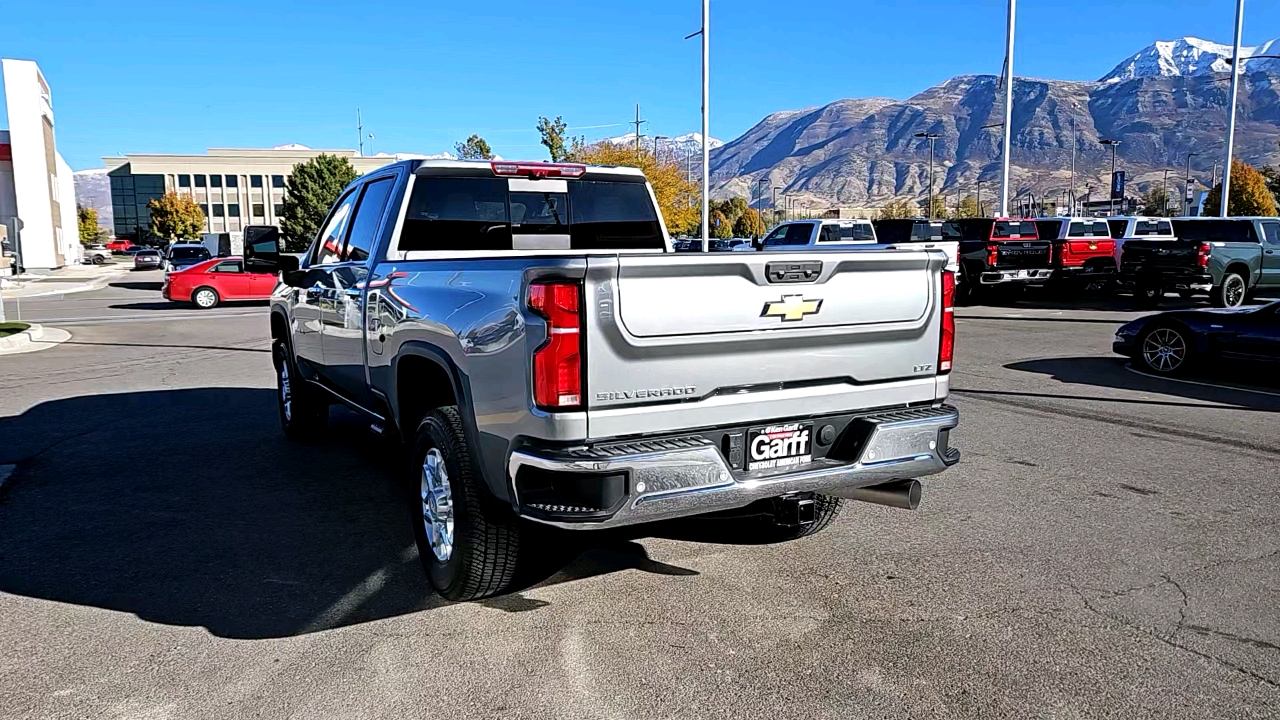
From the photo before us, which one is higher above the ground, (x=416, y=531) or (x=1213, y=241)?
(x=1213, y=241)

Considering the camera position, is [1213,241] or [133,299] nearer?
[1213,241]

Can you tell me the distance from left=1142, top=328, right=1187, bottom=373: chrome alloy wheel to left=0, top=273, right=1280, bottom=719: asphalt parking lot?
3.86m

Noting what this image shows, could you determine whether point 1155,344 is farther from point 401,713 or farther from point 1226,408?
point 401,713

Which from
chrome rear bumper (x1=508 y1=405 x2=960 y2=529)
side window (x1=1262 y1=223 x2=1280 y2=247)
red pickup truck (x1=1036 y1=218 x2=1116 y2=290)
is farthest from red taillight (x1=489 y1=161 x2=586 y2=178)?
side window (x1=1262 y1=223 x2=1280 y2=247)

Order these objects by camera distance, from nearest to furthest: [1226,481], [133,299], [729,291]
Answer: [729,291] → [1226,481] → [133,299]

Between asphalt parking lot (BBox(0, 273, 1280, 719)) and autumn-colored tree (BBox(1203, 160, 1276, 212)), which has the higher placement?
autumn-colored tree (BBox(1203, 160, 1276, 212))

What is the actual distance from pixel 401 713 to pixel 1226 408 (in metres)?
8.71

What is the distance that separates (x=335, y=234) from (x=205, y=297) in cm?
2149

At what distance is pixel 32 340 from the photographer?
1616cm

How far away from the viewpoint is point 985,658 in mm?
3723

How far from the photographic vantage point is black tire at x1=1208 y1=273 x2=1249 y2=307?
19.5 m

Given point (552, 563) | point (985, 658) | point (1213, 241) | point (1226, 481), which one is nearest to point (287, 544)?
point (552, 563)

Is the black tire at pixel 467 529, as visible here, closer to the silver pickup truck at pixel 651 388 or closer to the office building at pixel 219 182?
the silver pickup truck at pixel 651 388

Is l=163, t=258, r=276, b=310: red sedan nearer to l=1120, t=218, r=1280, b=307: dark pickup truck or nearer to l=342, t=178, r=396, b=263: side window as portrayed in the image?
l=342, t=178, r=396, b=263: side window
